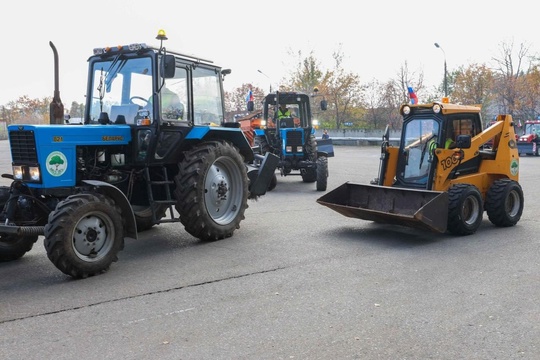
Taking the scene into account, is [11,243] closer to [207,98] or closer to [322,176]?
[207,98]

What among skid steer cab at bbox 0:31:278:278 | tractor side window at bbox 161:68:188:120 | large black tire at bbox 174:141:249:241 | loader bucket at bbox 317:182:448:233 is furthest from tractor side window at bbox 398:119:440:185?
tractor side window at bbox 161:68:188:120

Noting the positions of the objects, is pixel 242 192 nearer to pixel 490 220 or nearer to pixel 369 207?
pixel 369 207

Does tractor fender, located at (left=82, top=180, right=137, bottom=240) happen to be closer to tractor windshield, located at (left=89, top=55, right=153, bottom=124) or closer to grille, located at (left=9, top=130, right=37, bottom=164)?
grille, located at (left=9, top=130, right=37, bottom=164)

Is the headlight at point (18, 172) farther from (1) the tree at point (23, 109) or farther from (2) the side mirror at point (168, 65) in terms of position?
(1) the tree at point (23, 109)

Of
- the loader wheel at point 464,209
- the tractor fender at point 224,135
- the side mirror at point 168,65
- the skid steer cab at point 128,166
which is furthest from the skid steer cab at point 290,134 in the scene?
the side mirror at point 168,65

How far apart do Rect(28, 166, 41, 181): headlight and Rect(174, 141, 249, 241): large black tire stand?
1.86 meters

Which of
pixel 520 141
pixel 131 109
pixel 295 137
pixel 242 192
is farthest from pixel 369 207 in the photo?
pixel 520 141

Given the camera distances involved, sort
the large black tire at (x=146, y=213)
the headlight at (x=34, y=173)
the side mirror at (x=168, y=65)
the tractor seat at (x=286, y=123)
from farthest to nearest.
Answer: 1. the tractor seat at (x=286, y=123)
2. the large black tire at (x=146, y=213)
3. the side mirror at (x=168, y=65)
4. the headlight at (x=34, y=173)

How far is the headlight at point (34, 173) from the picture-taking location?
6.79m

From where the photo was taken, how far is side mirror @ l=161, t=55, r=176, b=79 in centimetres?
749

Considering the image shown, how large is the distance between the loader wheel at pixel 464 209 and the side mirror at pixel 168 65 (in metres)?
4.30

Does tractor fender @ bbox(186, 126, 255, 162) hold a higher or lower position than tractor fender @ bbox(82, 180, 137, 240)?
higher

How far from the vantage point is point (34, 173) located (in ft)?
22.4

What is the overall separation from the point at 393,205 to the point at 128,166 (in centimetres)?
401
